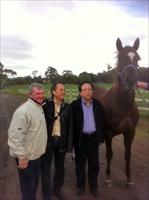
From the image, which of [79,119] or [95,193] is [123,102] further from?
[95,193]

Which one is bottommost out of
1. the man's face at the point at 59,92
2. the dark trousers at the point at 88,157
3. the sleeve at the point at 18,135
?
the dark trousers at the point at 88,157

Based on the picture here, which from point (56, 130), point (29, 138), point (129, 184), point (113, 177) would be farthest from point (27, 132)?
point (113, 177)

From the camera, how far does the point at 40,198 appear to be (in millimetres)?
6469

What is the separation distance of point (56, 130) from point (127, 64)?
1.73 m

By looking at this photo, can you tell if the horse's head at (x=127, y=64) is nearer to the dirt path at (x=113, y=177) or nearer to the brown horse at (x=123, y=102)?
the brown horse at (x=123, y=102)

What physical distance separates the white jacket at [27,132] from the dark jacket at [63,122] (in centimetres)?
63

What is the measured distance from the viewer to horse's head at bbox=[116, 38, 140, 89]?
6762 mm

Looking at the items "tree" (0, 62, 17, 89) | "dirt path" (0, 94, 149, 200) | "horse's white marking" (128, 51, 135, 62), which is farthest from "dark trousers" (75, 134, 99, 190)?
"tree" (0, 62, 17, 89)

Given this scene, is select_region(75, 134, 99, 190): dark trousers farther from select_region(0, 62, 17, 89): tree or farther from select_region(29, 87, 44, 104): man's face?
select_region(0, 62, 17, 89): tree

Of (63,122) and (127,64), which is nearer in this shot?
(63,122)

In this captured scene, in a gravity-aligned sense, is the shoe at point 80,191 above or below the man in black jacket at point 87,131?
below

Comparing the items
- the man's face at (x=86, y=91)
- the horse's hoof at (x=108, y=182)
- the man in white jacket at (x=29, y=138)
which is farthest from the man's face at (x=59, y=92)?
the horse's hoof at (x=108, y=182)

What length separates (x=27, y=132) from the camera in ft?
16.6

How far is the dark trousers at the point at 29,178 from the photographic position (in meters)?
5.15
